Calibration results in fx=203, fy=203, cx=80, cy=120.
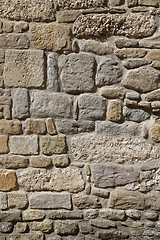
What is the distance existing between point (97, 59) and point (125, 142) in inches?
30.0

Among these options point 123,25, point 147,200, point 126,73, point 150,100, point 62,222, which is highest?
point 123,25

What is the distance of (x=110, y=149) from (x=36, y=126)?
67cm

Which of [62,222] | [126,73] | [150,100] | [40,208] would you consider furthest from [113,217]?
[126,73]

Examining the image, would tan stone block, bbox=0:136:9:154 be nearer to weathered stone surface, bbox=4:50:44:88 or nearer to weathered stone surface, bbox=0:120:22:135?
weathered stone surface, bbox=0:120:22:135

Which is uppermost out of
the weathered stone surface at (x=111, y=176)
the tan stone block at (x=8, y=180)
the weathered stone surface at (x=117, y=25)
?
the weathered stone surface at (x=117, y=25)

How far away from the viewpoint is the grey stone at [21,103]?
5.83 ft

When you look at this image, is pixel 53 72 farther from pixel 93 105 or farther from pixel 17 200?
pixel 17 200

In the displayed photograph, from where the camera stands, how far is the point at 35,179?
5.79 feet

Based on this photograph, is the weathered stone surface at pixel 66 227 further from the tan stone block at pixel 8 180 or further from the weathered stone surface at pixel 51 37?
the weathered stone surface at pixel 51 37

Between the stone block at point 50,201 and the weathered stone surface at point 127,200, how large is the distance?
0.37m

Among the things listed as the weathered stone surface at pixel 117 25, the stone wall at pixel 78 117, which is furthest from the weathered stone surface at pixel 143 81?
the weathered stone surface at pixel 117 25

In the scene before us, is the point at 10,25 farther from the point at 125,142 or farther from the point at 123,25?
the point at 125,142

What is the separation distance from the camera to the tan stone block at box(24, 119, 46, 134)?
177 cm

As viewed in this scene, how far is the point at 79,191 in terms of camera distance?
176 centimetres
